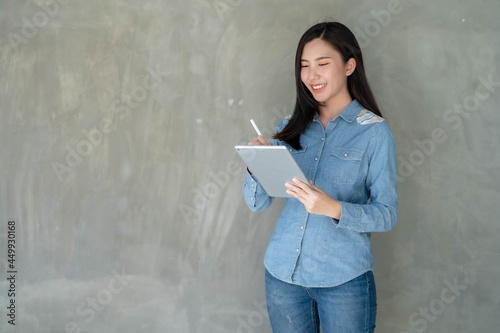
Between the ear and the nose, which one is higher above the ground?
the ear

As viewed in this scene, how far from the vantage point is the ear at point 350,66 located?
4.62 feet

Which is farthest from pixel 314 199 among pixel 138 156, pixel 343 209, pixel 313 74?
pixel 138 156

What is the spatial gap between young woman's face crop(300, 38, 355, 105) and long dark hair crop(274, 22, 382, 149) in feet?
0.06

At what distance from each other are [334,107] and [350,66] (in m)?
0.14

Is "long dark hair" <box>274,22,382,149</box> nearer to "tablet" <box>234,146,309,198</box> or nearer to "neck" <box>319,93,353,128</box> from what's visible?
"neck" <box>319,93,353,128</box>

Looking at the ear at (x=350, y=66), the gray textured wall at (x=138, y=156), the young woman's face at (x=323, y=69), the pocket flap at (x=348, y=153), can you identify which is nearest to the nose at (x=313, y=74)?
the young woman's face at (x=323, y=69)

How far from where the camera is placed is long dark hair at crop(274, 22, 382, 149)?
1.39 m

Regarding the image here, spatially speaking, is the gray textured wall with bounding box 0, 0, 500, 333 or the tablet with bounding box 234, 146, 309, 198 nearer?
the tablet with bounding box 234, 146, 309, 198

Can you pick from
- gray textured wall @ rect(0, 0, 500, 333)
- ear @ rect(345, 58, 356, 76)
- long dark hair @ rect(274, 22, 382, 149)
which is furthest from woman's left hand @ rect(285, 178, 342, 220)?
gray textured wall @ rect(0, 0, 500, 333)

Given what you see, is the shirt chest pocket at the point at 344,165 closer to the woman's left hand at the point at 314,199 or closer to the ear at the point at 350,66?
the woman's left hand at the point at 314,199

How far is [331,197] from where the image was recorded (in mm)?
1284

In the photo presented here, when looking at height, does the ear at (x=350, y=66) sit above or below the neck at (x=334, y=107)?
above

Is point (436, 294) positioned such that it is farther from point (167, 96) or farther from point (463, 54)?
point (167, 96)

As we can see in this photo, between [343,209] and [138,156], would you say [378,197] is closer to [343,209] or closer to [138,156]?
[343,209]
